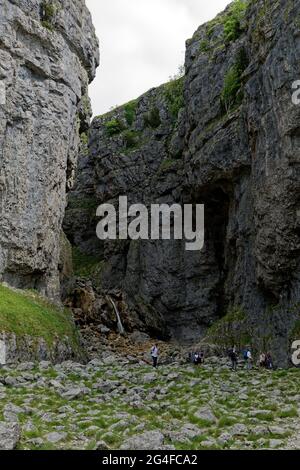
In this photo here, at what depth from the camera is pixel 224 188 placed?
50062 millimetres

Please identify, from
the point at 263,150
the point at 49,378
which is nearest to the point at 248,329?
the point at 263,150

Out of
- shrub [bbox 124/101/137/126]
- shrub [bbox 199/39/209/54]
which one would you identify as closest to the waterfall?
shrub [bbox 199/39/209/54]

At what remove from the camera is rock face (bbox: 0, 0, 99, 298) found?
37.2 m

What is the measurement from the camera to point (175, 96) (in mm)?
72062

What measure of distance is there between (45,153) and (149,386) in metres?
24.4

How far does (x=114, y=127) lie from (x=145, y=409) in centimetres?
6492

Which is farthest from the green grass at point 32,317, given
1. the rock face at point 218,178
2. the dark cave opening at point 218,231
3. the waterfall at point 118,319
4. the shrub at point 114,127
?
the shrub at point 114,127

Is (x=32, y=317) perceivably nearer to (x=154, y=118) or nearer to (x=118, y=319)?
(x=118, y=319)

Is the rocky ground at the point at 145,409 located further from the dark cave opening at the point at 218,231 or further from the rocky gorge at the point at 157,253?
the dark cave opening at the point at 218,231

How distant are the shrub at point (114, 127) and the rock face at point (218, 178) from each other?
0.18m

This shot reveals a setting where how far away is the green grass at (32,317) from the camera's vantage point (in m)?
29.0

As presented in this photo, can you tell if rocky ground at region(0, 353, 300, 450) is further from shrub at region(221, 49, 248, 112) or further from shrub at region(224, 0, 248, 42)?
shrub at region(224, 0, 248, 42)

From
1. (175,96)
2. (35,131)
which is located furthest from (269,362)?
(175,96)

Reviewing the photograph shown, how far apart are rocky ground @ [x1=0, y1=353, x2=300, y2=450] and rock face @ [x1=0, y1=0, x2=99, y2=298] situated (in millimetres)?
14410
